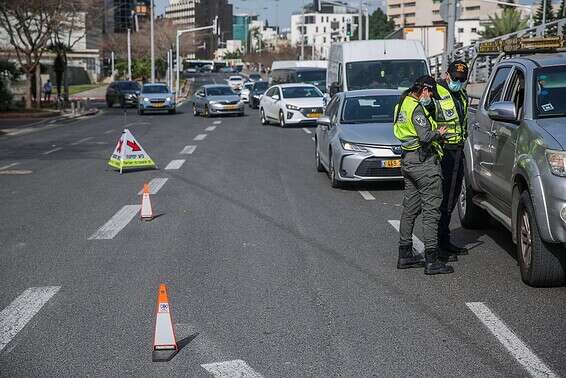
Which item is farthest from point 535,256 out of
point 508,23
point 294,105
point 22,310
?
point 508,23

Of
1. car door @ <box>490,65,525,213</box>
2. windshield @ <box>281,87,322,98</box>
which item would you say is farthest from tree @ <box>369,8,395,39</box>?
car door @ <box>490,65,525,213</box>

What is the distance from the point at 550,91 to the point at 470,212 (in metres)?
2.51

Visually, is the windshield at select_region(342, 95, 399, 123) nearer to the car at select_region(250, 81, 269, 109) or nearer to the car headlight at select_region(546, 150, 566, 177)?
the car headlight at select_region(546, 150, 566, 177)

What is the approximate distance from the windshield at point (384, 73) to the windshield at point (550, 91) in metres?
15.9

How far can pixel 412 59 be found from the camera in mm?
24672

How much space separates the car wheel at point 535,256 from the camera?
24.0 ft

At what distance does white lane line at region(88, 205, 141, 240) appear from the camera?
34.5 feet

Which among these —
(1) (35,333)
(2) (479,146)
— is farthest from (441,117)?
(1) (35,333)

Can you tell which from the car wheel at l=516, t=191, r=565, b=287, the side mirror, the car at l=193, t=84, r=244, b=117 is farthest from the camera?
the car at l=193, t=84, r=244, b=117

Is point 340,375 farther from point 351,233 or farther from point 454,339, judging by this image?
point 351,233

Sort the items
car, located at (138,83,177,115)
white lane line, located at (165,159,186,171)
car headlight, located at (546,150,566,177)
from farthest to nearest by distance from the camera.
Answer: car, located at (138,83,177,115), white lane line, located at (165,159,186,171), car headlight, located at (546,150,566,177)

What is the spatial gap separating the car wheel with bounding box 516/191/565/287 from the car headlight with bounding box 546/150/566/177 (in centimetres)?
45

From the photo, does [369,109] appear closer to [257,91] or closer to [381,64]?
[381,64]

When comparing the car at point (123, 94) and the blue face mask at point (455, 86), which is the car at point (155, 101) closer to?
the car at point (123, 94)
